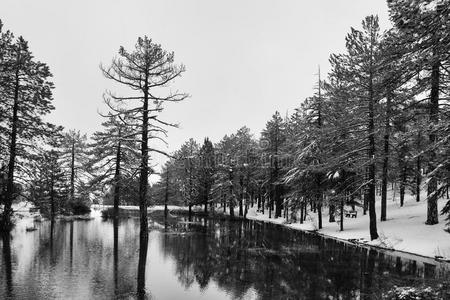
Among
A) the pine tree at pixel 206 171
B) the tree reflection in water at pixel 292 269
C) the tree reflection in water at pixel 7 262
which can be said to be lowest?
the tree reflection in water at pixel 292 269

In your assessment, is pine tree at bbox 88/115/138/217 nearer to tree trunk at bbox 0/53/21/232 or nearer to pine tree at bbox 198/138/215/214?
tree trunk at bbox 0/53/21/232

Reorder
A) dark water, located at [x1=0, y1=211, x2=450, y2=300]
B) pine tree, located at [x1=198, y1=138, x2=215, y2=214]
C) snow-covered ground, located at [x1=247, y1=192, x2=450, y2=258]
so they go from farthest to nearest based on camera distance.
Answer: pine tree, located at [x1=198, y1=138, x2=215, y2=214] → snow-covered ground, located at [x1=247, y1=192, x2=450, y2=258] → dark water, located at [x1=0, y1=211, x2=450, y2=300]

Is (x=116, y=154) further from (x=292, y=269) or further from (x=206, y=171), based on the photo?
(x=292, y=269)

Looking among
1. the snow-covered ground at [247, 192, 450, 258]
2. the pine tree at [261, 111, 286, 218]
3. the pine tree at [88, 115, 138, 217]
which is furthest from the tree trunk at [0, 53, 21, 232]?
the pine tree at [261, 111, 286, 218]

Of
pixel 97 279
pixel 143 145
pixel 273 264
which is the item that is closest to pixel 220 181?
pixel 143 145

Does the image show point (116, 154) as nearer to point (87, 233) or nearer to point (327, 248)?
point (87, 233)

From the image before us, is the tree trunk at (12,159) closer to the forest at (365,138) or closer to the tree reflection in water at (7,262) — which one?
the tree reflection in water at (7,262)

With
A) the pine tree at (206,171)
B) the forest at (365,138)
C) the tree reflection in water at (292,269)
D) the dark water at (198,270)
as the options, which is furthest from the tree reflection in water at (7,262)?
the pine tree at (206,171)

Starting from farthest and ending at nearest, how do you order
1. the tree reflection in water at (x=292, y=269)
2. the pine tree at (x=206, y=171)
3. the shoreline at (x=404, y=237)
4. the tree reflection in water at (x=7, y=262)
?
the pine tree at (x=206, y=171), the shoreline at (x=404, y=237), the tree reflection in water at (x=292, y=269), the tree reflection in water at (x=7, y=262)

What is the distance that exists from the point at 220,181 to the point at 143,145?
3300 cm

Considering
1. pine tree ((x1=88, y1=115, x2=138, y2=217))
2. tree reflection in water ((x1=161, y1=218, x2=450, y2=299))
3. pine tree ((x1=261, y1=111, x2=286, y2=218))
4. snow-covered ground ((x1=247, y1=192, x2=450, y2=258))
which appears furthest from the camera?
pine tree ((x1=261, y1=111, x2=286, y2=218))

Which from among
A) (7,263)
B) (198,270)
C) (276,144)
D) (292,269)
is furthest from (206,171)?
(7,263)

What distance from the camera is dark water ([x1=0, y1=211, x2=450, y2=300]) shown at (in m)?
11.8

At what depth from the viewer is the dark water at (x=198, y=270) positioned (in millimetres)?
11844
